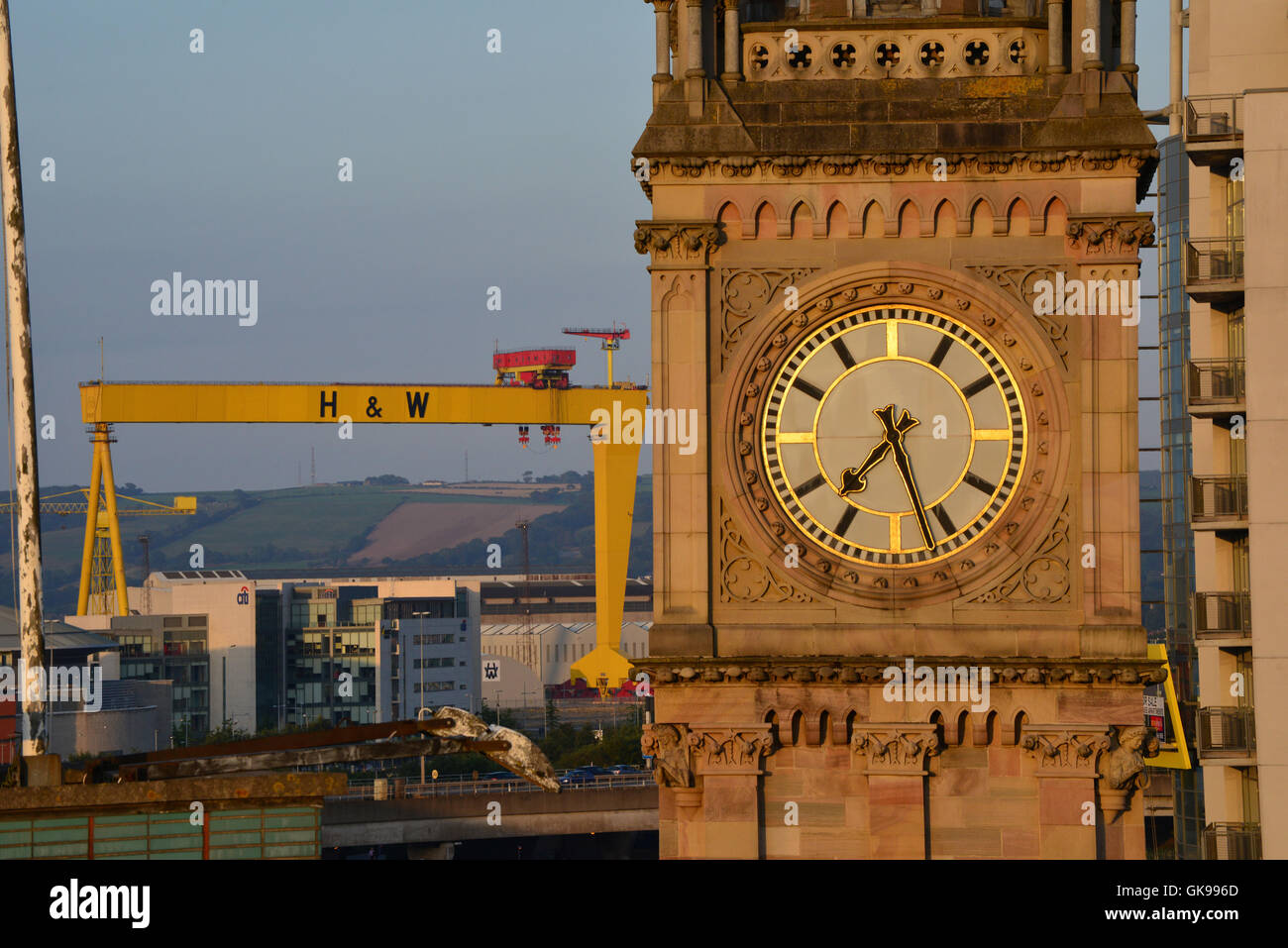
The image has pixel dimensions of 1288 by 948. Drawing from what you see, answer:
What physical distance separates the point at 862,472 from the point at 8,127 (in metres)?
12.4

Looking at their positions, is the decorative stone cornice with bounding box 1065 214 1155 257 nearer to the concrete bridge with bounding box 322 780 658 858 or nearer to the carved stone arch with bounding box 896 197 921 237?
the carved stone arch with bounding box 896 197 921 237

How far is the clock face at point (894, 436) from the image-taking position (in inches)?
1246

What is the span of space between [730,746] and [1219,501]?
123 ft

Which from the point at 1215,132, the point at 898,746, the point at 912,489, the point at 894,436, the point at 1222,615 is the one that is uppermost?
the point at 1215,132

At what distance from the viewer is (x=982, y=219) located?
1258 inches

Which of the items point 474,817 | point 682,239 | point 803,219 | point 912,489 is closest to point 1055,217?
point 803,219

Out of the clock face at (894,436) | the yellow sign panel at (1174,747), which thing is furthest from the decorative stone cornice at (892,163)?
the yellow sign panel at (1174,747)

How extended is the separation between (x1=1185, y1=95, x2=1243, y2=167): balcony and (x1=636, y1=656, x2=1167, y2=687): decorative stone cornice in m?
39.3

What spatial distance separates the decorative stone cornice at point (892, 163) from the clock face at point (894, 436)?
6.59 feet

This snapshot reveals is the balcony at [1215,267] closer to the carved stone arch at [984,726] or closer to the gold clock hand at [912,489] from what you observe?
the gold clock hand at [912,489]

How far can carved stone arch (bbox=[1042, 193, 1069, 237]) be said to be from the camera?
3172cm

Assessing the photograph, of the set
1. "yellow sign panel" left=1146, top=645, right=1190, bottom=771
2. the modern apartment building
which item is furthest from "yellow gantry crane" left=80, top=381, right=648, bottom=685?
the modern apartment building

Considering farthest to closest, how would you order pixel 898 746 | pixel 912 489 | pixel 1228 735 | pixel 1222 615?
pixel 1228 735, pixel 1222 615, pixel 912 489, pixel 898 746

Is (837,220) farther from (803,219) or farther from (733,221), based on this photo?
(733,221)
